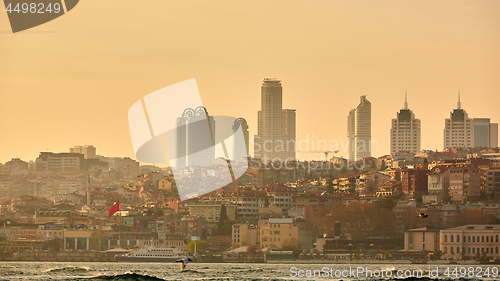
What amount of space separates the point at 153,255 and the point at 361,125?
43265 millimetres

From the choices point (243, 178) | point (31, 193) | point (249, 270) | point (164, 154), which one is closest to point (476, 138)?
point (243, 178)

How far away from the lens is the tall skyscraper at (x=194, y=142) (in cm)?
5300

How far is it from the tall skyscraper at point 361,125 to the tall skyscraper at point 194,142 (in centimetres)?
1304

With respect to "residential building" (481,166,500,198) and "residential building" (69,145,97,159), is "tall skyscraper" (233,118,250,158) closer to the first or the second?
"residential building" (69,145,97,159)

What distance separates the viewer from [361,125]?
232 feet

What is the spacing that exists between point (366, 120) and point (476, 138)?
14.3 metres

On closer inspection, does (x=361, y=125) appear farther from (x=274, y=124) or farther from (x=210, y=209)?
(x=210, y=209)

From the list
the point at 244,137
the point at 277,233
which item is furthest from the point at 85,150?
the point at 277,233

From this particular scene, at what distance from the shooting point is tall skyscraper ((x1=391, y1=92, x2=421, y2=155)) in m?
63.0

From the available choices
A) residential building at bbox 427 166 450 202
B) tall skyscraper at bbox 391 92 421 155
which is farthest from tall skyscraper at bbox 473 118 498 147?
residential building at bbox 427 166 450 202

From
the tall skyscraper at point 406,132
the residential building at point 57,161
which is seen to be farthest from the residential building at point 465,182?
the residential building at point 57,161

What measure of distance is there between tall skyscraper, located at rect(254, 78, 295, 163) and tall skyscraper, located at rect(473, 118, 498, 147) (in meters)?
16.2

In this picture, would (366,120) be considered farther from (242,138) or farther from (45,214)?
(45,214)

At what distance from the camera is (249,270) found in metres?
22.0
